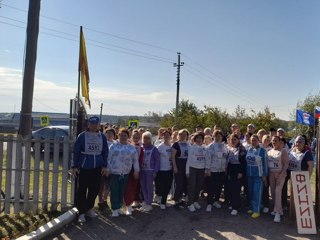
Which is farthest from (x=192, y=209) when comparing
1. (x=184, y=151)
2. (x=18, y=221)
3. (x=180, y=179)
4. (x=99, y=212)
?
(x=18, y=221)

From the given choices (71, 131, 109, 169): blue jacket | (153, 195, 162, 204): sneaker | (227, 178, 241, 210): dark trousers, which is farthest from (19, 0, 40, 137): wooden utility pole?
(227, 178, 241, 210): dark trousers

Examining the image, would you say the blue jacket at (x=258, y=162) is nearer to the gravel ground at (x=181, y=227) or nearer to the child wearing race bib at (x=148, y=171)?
the gravel ground at (x=181, y=227)

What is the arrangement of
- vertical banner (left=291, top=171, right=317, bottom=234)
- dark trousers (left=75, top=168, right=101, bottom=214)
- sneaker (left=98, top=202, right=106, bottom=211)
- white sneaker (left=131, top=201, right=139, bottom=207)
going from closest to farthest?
vertical banner (left=291, top=171, right=317, bottom=234), dark trousers (left=75, top=168, right=101, bottom=214), sneaker (left=98, top=202, right=106, bottom=211), white sneaker (left=131, top=201, right=139, bottom=207)

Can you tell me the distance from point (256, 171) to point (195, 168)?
126 centimetres

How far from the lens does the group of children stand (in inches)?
302

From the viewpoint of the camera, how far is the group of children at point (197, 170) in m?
7.68

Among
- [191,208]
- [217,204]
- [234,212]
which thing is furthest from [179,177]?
[234,212]

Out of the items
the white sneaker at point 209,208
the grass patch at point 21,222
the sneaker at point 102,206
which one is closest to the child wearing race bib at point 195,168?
the white sneaker at point 209,208

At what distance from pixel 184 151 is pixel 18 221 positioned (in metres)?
3.57

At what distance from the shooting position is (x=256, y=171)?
7.77 m

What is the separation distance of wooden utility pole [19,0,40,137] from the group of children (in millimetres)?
1899

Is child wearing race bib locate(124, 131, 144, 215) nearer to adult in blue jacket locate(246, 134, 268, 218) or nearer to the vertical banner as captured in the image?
adult in blue jacket locate(246, 134, 268, 218)

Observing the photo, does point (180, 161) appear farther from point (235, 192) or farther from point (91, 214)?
point (91, 214)

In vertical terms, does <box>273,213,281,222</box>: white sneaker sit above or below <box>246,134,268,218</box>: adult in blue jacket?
below
